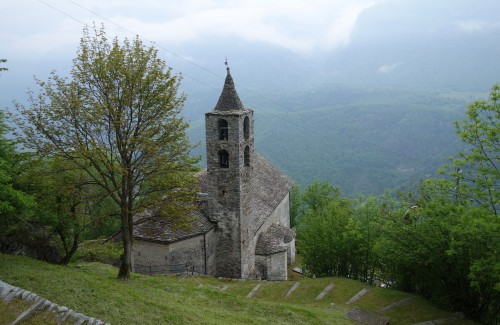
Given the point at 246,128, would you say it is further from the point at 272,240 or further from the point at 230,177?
the point at 272,240

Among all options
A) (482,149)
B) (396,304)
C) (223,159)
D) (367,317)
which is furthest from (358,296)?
(223,159)

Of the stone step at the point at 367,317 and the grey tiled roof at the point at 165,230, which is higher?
the grey tiled roof at the point at 165,230

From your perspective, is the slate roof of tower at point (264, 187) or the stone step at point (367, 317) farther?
the slate roof of tower at point (264, 187)

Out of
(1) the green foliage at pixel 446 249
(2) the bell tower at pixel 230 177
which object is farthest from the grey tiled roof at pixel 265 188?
(1) the green foliage at pixel 446 249

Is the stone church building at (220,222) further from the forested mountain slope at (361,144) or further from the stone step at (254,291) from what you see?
the forested mountain slope at (361,144)

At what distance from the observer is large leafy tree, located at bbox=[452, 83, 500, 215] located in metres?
19.3

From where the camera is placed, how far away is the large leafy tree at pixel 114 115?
18031 millimetres

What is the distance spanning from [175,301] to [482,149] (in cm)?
1580

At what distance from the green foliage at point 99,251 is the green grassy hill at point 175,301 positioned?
121 centimetres

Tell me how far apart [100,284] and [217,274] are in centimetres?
1499

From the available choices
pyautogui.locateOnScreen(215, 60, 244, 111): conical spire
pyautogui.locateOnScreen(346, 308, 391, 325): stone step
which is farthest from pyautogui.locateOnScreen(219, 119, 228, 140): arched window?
pyautogui.locateOnScreen(346, 308, 391, 325): stone step

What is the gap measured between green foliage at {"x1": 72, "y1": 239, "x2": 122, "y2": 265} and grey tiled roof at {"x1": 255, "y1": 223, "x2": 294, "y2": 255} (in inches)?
436

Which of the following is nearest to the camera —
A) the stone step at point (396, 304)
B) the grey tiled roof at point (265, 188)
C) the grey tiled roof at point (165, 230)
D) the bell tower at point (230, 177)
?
the stone step at point (396, 304)

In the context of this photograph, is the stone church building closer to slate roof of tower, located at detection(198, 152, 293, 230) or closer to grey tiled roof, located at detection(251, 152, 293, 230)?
slate roof of tower, located at detection(198, 152, 293, 230)
